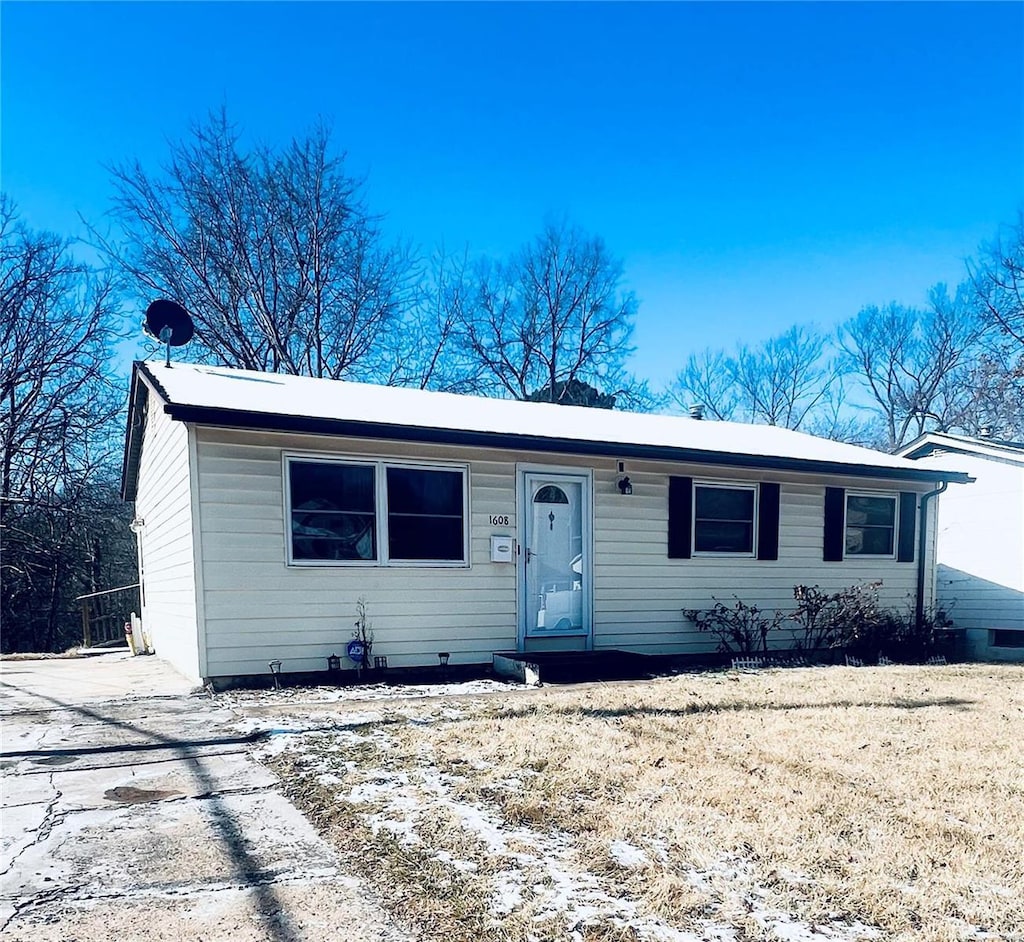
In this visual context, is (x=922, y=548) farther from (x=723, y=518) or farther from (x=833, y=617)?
(x=723, y=518)

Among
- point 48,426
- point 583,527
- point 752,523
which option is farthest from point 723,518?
point 48,426

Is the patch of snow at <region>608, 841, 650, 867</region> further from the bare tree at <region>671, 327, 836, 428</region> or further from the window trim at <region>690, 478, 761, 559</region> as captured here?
the bare tree at <region>671, 327, 836, 428</region>

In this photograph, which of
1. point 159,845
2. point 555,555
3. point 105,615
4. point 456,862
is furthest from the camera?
point 105,615

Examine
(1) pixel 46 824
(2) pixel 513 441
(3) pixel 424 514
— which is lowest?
(1) pixel 46 824

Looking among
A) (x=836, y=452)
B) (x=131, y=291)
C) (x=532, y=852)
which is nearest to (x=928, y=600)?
(x=836, y=452)

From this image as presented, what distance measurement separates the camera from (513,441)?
23.2ft

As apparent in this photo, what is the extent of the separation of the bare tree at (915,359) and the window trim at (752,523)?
1885 cm

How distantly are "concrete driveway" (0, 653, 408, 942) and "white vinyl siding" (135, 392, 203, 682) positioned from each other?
76.4 inches

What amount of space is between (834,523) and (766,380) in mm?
23141

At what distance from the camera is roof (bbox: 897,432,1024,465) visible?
11.5 meters

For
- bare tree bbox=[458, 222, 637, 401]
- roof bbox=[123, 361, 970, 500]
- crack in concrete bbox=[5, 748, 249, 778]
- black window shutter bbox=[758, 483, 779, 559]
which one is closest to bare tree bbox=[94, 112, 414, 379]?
bare tree bbox=[458, 222, 637, 401]

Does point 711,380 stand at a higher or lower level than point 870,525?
higher

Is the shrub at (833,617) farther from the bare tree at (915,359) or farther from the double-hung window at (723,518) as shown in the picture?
the bare tree at (915,359)

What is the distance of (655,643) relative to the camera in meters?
8.22
